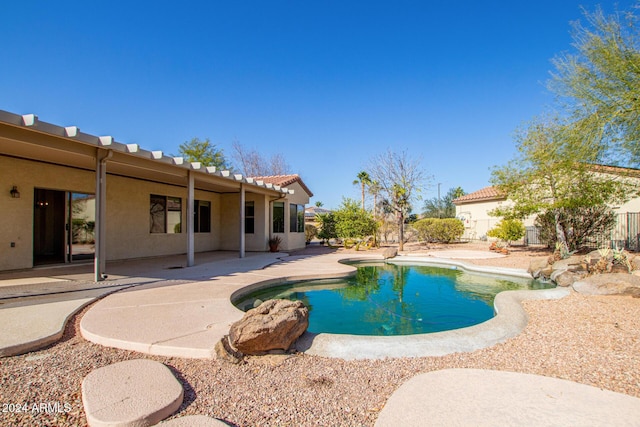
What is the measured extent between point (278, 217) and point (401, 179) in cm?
685

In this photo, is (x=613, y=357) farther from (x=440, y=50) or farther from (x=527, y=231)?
(x=527, y=231)

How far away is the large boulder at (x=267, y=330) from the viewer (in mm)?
3635

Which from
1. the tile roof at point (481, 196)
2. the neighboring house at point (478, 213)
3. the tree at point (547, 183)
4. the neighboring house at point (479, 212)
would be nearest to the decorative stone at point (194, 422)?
the tree at point (547, 183)

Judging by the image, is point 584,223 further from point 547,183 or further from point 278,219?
point 278,219

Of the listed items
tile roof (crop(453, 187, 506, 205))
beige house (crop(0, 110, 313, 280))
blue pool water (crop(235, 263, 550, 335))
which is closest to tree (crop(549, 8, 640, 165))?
blue pool water (crop(235, 263, 550, 335))

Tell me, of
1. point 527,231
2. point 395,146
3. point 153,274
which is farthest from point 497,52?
point 153,274

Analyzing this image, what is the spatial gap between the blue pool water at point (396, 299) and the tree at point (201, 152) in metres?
23.3

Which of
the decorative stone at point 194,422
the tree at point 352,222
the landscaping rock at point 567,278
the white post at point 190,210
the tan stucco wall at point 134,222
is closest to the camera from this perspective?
the decorative stone at point 194,422

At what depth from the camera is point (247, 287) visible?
724 centimetres

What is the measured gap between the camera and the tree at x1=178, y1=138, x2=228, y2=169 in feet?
97.8

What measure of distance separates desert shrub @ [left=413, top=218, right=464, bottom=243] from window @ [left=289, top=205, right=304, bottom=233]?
889 centimetres

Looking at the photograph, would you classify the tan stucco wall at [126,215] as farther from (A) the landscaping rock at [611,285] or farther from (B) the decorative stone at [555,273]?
(A) the landscaping rock at [611,285]

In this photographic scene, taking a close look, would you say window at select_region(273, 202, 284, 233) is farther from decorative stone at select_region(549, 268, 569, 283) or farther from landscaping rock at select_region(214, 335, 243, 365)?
landscaping rock at select_region(214, 335, 243, 365)

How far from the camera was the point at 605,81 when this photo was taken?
7141 millimetres
